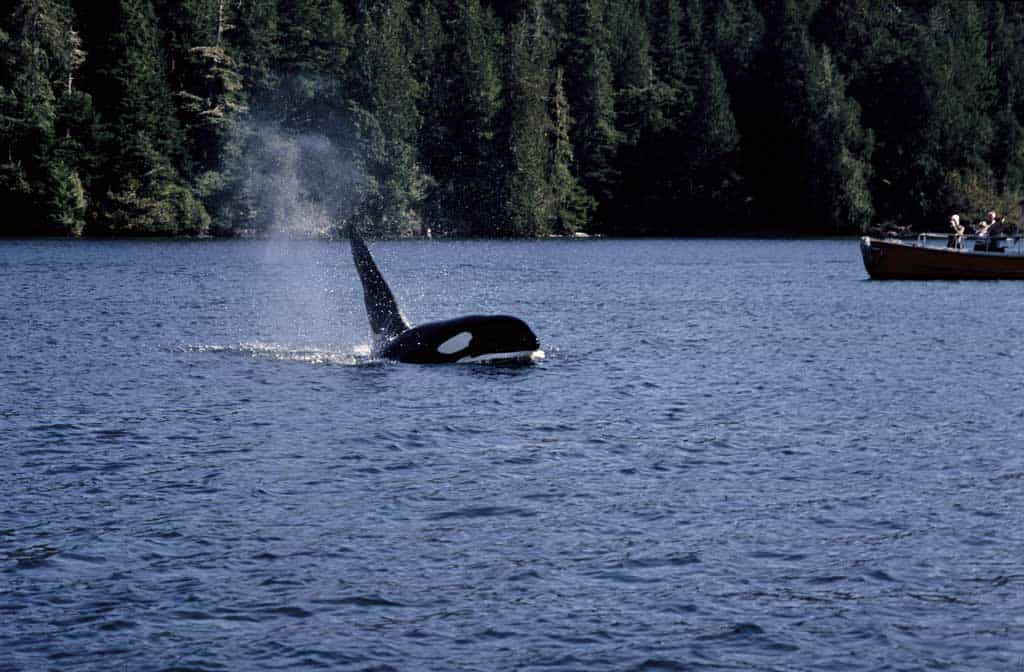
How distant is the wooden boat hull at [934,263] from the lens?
241ft

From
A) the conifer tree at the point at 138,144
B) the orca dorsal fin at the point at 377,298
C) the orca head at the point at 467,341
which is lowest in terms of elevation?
the orca head at the point at 467,341

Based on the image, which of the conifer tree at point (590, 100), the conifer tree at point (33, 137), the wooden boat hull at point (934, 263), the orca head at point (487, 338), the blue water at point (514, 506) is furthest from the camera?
the conifer tree at point (590, 100)

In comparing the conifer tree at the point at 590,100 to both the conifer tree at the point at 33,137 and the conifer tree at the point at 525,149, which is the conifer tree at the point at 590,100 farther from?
the conifer tree at the point at 33,137

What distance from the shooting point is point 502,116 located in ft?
476

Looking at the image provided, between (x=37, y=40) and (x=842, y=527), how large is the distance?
11807cm

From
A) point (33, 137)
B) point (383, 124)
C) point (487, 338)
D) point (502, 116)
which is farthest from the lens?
point (502, 116)

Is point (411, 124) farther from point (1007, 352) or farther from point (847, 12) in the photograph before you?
point (1007, 352)

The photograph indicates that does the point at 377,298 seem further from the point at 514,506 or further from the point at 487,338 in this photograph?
the point at 514,506

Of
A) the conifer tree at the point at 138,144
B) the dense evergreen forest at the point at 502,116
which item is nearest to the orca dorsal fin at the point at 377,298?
the dense evergreen forest at the point at 502,116

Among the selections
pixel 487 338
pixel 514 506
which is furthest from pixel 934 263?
pixel 514 506

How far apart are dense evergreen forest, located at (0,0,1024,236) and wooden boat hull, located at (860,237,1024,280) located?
6183 cm

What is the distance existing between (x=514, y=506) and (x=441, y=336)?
1450cm

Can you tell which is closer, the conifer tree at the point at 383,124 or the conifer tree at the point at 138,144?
the conifer tree at the point at 138,144

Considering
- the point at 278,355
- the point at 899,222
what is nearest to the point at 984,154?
the point at 899,222
